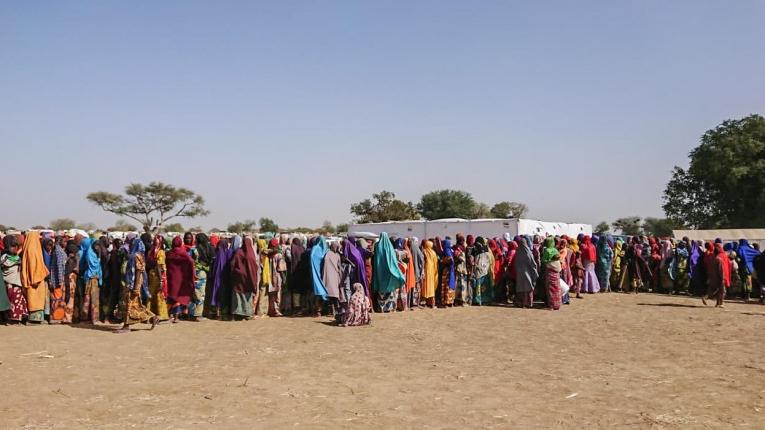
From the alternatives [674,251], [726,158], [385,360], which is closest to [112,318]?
[385,360]

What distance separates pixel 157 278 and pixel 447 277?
5.93 metres

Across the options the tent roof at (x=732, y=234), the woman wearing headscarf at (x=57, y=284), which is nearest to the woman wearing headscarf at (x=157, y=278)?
the woman wearing headscarf at (x=57, y=284)

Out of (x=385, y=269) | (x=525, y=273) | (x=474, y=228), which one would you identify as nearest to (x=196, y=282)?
(x=385, y=269)

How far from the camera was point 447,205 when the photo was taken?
190 ft

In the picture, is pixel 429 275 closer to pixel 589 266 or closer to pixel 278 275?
pixel 278 275

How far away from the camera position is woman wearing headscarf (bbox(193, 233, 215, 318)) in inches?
400

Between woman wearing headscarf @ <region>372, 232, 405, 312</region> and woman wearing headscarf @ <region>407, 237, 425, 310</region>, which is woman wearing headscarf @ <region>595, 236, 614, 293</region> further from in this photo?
woman wearing headscarf @ <region>372, 232, 405, 312</region>

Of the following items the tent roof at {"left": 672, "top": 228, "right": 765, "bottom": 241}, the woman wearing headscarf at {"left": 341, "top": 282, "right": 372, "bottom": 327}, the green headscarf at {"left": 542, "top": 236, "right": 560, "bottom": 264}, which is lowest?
the woman wearing headscarf at {"left": 341, "top": 282, "right": 372, "bottom": 327}

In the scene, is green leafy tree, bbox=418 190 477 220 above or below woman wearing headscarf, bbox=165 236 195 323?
above

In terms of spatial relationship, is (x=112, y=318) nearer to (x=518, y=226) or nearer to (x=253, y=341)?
(x=253, y=341)

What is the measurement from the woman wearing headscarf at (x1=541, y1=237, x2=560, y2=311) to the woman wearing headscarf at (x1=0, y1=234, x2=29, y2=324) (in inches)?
379

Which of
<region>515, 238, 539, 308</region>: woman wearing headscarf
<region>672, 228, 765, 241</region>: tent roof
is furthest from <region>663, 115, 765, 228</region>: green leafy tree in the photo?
<region>515, 238, 539, 308</region>: woman wearing headscarf

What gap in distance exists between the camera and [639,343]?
8188 mm

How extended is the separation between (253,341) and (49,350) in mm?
2594
